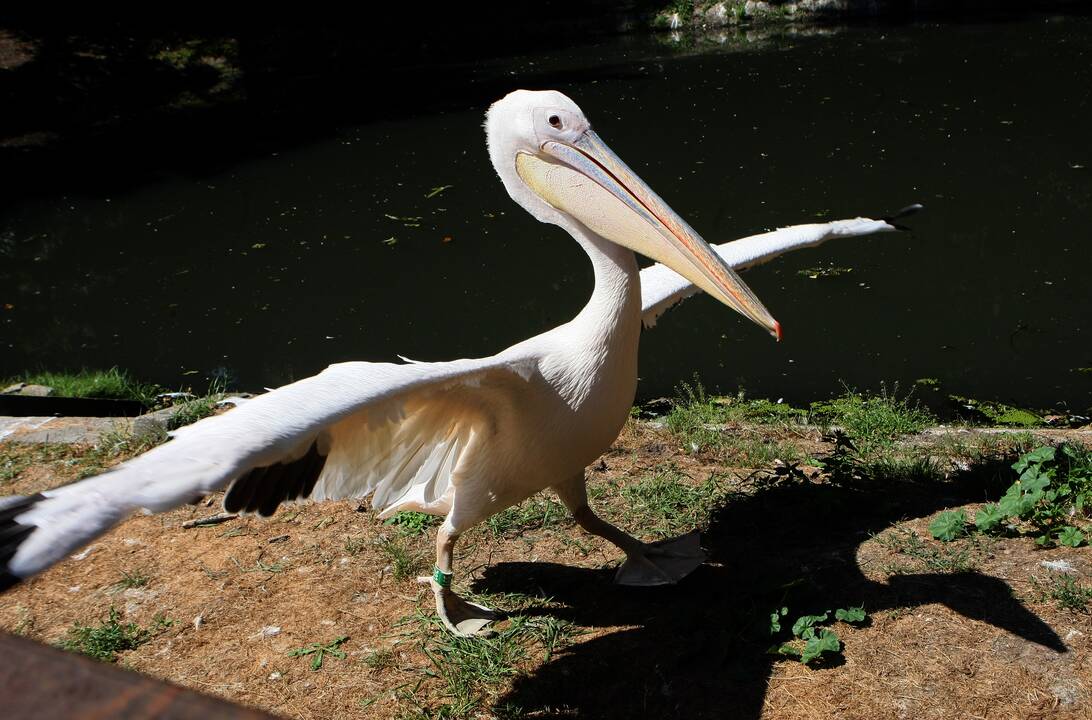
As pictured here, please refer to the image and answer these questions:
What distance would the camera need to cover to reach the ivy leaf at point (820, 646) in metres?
2.79

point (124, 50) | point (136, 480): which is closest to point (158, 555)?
point (136, 480)

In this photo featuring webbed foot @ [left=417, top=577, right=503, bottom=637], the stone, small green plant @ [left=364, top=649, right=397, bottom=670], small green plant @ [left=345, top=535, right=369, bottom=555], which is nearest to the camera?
small green plant @ [left=364, top=649, right=397, bottom=670]

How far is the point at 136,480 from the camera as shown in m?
1.92

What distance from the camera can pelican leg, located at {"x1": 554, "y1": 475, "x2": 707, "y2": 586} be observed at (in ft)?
10.9

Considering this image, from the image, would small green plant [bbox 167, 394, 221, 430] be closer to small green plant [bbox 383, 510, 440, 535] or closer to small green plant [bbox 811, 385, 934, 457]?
small green plant [bbox 383, 510, 440, 535]

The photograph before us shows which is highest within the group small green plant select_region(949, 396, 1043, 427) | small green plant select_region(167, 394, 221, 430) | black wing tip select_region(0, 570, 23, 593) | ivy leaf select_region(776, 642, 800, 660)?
black wing tip select_region(0, 570, 23, 593)

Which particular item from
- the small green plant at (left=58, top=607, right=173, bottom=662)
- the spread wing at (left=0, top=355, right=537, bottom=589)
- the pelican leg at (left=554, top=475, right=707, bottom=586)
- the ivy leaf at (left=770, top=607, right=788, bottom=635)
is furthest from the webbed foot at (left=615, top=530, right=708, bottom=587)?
the small green plant at (left=58, top=607, right=173, bottom=662)

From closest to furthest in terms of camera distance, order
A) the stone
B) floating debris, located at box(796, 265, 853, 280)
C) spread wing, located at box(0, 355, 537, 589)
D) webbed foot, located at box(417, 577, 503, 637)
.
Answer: spread wing, located at box(0, 355, 537, 589)
webbed foot, located at box(417, 577, 503, 637)
the stone
floating debris, located at box(796, 265, 853, 280)

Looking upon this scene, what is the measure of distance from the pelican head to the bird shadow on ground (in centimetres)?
87

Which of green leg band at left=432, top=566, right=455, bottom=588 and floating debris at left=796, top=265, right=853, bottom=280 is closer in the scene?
green leg band at left=432, top=566, right=455, bottom=588

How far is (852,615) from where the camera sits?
293cm

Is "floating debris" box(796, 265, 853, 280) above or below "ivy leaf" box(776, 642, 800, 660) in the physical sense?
below

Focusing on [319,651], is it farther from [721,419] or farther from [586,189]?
[721,419]

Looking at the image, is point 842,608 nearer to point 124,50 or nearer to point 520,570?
point 520,570
